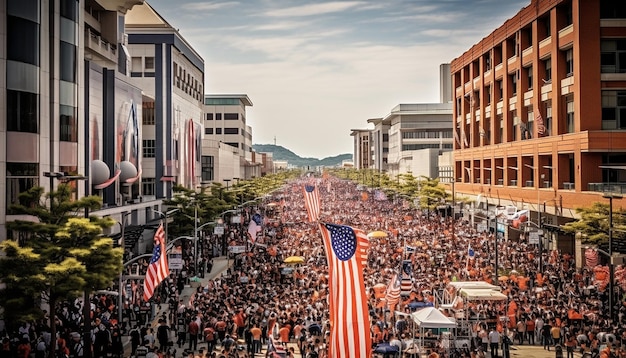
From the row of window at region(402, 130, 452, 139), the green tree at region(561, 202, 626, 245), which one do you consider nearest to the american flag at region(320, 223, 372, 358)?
the green tree at region(561, 202, 626, 245)

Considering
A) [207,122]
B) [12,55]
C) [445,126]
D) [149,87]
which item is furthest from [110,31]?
[445,126]

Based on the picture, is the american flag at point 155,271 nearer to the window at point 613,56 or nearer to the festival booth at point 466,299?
the festival booth at point 466,299

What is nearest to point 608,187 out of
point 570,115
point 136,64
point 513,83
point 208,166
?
point 570,115

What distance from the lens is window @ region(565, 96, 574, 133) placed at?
51938 millimetres

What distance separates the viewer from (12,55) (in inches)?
1291

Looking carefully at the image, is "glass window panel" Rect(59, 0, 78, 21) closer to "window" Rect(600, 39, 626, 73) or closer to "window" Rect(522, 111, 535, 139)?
"window" Rect(600, 39, 626, 73)

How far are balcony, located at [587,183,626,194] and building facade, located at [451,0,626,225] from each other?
7cm

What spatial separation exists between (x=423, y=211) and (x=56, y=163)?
201ft

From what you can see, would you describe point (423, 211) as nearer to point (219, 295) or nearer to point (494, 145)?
point (494, 145)

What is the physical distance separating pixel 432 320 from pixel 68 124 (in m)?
24.6

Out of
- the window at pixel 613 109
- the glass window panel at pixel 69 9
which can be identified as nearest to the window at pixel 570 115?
the window at pixel 613 109

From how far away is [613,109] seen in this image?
162 ft

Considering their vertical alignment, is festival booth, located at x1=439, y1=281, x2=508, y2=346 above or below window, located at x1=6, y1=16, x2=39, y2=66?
below

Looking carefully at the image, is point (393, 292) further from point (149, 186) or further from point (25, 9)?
point (149, 186)
